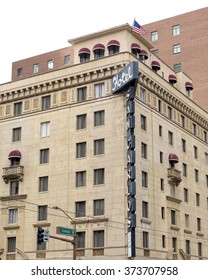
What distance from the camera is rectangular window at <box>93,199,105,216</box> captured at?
168 feet

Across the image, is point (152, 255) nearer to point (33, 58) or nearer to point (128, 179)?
point (128, 179)

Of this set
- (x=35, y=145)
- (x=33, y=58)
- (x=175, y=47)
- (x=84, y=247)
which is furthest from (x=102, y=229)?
(x=33, y=58)

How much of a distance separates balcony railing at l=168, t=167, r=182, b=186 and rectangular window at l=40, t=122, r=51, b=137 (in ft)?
50.4

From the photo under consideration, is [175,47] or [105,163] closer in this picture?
[105,163]

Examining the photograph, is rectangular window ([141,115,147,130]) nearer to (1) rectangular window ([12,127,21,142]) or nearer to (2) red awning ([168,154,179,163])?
(2) red awning ([168,154,179,163])

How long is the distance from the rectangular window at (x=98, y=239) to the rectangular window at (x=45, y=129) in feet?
45.7

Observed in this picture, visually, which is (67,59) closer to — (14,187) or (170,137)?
(170,137)

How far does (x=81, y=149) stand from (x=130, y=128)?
7.00 meters

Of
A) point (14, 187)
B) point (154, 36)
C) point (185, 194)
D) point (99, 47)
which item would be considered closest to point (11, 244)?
point (14, 187)

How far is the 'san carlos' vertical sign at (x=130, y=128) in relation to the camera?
158 feet

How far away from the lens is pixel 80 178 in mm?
53969

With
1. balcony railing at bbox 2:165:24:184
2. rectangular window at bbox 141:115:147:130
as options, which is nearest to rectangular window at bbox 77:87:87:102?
rectangular window at bbox 141:115:147:130

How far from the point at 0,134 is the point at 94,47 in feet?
53.0

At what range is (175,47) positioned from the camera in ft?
291
